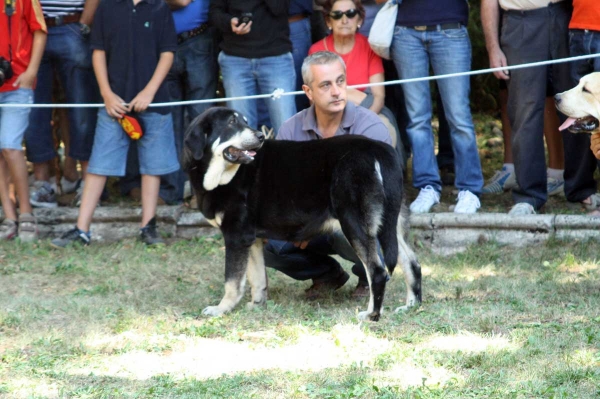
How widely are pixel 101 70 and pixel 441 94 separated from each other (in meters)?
2.89

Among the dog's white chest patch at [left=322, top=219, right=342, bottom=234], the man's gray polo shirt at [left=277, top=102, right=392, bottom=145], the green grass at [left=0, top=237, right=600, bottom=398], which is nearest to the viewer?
the green grass at [left=0, top=237, right=600, bottom=398]

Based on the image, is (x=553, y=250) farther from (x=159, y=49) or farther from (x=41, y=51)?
(x=41, y=51)

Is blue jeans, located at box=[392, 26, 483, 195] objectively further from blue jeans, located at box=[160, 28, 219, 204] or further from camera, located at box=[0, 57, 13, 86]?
camera, located at box=[0, 57, 13, 86]

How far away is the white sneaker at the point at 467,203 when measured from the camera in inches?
309

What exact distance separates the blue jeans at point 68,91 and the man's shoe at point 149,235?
1.17 m

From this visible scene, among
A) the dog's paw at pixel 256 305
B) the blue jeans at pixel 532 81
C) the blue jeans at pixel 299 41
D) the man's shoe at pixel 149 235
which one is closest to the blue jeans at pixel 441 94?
the blue jeans at pixel 532 81

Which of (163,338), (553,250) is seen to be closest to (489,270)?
(553,250)

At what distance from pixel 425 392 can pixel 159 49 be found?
482cm

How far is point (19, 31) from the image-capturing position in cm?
806

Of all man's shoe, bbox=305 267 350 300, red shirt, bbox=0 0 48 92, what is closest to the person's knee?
red shirt, bbox=0 0 48 92

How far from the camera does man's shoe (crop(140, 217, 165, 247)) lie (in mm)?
8109

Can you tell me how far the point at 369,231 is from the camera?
5.36 m

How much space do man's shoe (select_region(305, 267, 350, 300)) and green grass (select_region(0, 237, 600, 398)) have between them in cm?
10

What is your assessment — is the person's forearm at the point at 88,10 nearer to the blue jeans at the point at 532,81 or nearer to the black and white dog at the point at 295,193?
the black and white dog at the point at 295,193
